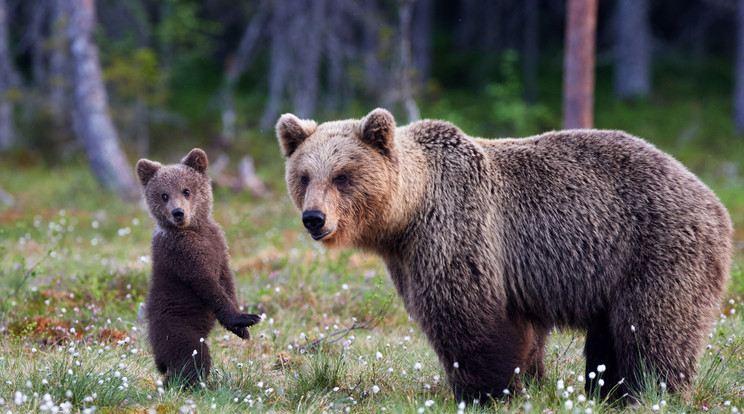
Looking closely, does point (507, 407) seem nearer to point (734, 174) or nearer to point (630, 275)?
point (630, 275)

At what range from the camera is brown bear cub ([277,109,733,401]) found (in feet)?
14.8

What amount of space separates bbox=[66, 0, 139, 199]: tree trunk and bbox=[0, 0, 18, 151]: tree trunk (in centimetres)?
347

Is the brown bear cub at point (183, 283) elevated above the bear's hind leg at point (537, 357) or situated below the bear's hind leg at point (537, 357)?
above

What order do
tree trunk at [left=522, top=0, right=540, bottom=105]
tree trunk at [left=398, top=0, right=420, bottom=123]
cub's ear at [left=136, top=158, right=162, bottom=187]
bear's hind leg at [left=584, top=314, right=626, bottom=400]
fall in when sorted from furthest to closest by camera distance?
tree trunk at [left=522, top=0, right=540, bottom=105], tree trunk at [left=398, top=0, right=420, bottom=123], cub's ear at [left=136, top=158, right=162, bottom=187], bear's hind leg at [left=584, top=314, right=626, bottom=400]

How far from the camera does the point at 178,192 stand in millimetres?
4844

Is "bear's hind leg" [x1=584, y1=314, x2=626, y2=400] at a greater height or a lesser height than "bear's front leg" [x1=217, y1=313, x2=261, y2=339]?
lesser

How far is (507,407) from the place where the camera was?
450 centimetres

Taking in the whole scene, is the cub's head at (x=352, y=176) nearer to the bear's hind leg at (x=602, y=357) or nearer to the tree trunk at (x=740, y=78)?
the bear's hind leg at (x=602, y=357)

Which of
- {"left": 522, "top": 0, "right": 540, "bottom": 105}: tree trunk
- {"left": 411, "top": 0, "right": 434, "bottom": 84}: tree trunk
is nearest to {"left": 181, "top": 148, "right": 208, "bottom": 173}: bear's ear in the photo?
{"left": 411, "top": 0, "right": 434, "bottom": 84}: tree trunk

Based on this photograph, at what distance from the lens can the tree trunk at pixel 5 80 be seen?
19.3 metres

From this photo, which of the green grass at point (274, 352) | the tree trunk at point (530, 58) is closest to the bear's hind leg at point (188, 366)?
the green grass at point (274, 352)

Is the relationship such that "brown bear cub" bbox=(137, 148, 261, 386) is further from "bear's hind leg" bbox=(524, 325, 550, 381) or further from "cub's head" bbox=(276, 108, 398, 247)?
"bear's hind leg" bbox=(524, 325, 550, 381)

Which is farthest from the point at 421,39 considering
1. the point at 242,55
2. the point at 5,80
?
the point at 5,80

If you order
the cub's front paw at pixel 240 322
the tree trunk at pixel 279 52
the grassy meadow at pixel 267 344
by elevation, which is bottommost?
the grassy meadow at pixel 267 344
